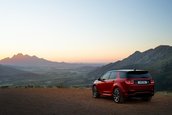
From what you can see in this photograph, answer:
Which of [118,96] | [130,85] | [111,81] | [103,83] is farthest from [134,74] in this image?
[103,83]

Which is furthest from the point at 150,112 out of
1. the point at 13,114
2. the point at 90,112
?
Answer: the point at 13,114

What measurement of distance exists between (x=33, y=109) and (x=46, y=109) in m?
0.61

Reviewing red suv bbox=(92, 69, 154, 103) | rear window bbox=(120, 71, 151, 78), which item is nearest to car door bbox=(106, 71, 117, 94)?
red suv bbox=(92, 69, 154, 103)

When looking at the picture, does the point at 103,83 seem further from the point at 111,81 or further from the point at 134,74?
the point at 134,74

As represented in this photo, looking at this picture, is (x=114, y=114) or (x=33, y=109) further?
(x=33, y=109)

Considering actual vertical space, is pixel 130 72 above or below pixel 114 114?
above

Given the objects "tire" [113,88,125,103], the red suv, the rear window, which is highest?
the rear window

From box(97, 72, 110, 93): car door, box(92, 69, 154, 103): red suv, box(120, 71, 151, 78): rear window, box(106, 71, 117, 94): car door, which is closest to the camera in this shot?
box(92, 69, 154, 103): red suv

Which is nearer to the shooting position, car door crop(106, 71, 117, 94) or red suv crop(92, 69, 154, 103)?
red suv crop(92, 69, 154, 103)

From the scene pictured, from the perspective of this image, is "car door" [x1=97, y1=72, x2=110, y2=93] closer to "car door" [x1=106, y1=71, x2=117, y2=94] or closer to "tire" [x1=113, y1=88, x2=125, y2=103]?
"car door" [x1=106, y1=71, x2=117, y2=94]

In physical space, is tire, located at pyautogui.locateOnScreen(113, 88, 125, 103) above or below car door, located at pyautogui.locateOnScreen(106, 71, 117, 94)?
below

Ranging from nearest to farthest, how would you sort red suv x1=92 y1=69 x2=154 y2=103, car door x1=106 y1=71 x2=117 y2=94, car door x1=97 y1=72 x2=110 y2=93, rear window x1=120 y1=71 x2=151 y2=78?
red suv x1=92 y1=69 x2=154 y2=103 < rear window x1=120 y1=71 x2=151 y2=78 < car door x1=106 y1=71 x2=117 y2=94 < car door x1=97 y1=72 x2=110 y2=93

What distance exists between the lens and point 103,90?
63.5ft

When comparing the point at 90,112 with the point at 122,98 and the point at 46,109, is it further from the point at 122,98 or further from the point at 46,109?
the point at 122,98
